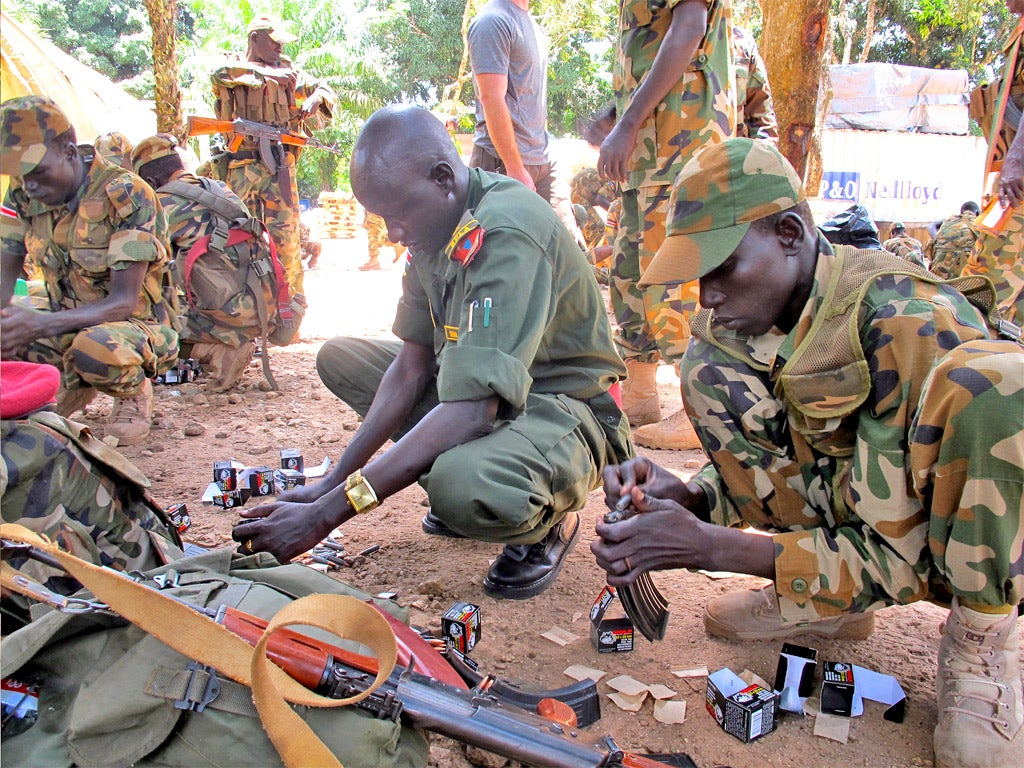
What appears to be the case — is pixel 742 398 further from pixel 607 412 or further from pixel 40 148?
pixel 40 148

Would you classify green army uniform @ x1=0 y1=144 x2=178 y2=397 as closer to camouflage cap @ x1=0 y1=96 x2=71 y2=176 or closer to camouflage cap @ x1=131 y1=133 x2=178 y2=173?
camouflage cap @ x1=0 y1=96 x2=71 y2=176

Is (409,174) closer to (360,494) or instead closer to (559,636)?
(360,494)

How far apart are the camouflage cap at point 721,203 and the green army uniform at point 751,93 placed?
117 inches

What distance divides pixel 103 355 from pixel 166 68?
670 centimetres

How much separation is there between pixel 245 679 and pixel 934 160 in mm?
18413

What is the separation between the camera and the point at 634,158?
154 inches

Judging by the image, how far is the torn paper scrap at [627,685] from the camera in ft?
7.01

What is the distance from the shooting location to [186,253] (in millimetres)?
5297

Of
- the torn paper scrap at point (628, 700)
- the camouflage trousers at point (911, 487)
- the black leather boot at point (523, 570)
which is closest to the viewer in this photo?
the camouflage trousers at point (911, 487)

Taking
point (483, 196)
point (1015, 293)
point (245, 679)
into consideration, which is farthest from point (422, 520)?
point (1015, 293)

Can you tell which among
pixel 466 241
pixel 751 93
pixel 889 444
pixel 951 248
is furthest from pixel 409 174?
pixel 951 248

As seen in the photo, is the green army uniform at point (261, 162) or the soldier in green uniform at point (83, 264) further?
the green army uniform at point (261, 162)

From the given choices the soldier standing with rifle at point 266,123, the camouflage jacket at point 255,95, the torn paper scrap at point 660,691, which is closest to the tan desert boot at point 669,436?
the torn paper scrap at point 660,691

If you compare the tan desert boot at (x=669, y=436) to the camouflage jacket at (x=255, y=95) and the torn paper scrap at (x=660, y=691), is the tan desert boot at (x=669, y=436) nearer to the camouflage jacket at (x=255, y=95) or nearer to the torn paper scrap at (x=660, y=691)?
the torn paper scrap at (x=660, y=691)
